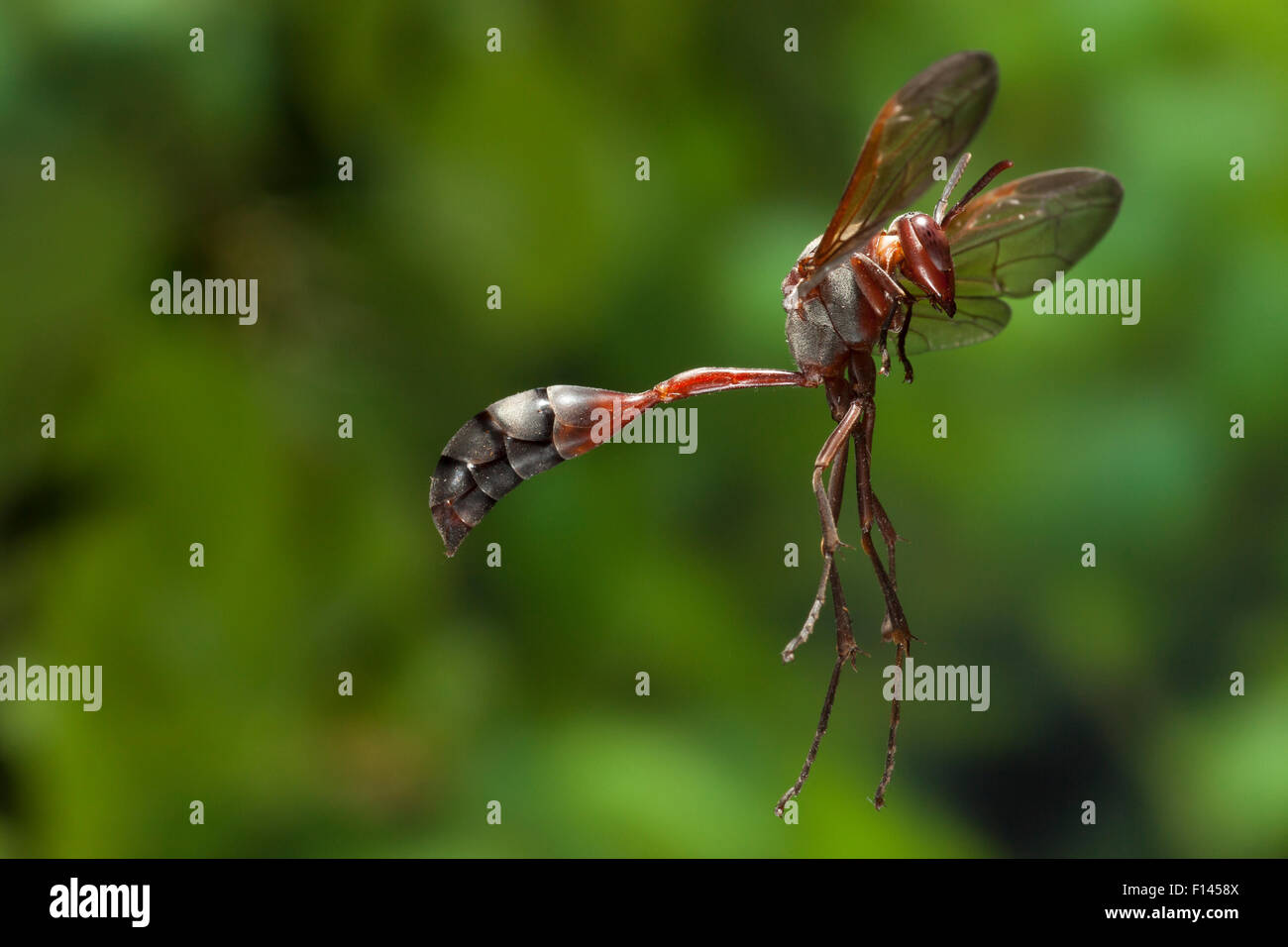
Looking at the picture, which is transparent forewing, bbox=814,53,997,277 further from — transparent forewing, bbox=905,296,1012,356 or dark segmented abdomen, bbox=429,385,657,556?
transparent forewing, bbox=905,296,1012,356

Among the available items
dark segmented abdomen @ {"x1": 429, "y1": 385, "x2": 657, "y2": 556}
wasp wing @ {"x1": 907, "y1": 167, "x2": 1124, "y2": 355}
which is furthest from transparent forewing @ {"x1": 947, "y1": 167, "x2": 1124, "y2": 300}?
dark segmented abdomen @ {"x1": 429, "y1": 385, "x2": 657, "y2": 556}

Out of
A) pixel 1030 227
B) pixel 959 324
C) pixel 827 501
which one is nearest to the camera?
pixel 827 501

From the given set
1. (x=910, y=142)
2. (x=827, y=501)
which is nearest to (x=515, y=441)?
(x=827, y=501)

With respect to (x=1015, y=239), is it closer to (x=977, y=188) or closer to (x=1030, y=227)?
(x=1030, y=227)

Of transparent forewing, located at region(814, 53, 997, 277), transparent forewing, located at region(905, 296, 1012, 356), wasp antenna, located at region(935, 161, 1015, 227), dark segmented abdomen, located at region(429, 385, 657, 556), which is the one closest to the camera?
transparent forewing, located at region(814, 53, 997, 277)

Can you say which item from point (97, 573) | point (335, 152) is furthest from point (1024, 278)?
point (97, 573)

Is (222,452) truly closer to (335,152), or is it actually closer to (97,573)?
(97,573)
